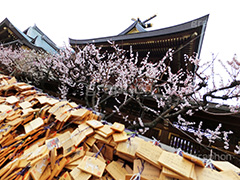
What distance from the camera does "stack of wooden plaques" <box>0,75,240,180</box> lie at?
4.37 ft

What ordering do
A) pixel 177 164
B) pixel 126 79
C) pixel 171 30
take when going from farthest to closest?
pixel 126 79 → pixel 171 30 → pixel 177 164

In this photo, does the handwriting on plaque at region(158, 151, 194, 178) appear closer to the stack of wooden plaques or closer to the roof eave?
the stack of wooden plaques

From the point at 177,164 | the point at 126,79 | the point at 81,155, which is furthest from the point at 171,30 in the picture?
the point at 81,155

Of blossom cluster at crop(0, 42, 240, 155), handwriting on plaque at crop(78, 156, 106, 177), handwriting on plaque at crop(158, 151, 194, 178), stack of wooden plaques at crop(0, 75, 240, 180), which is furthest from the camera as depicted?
blossom cluster at crop(0, 42, 240, 155)

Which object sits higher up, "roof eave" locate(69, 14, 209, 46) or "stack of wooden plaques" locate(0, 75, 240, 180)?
"roof eave" locate(69, 14, 209, 46)

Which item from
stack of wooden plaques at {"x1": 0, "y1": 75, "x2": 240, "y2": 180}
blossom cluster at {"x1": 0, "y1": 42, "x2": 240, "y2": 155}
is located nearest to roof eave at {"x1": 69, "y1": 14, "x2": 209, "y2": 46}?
blossom cluster at {"x1": 0, "y1": 42, "x2": 240, "y2": 155}

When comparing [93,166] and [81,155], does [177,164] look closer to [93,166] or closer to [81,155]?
[93,166]

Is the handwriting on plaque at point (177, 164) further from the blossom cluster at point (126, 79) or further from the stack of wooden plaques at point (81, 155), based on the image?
the blossom cluster at point (126, 79)

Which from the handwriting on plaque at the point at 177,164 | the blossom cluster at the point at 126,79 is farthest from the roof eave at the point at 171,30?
the handwriting on plaque at the point at 177,164

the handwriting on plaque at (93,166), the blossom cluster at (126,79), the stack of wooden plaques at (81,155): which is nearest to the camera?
the stack of wooden plaques at (81,155)

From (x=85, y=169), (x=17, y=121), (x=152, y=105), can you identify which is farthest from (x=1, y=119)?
(x=152, y=105)

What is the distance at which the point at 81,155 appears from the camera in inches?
71.8

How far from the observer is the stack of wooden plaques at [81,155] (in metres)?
1.33

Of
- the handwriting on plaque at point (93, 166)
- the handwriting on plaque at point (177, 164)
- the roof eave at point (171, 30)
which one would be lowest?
the handwriting on plaque at point (93, 166)
